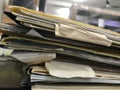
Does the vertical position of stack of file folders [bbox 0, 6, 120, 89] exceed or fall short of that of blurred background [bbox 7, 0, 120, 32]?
it falls short

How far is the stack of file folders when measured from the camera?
0.72 metres

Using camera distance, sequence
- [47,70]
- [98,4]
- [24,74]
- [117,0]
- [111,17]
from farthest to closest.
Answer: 1. [98,4]
2. [117,0]
3. [111,17]
4. [24,74]
5. [47,70]

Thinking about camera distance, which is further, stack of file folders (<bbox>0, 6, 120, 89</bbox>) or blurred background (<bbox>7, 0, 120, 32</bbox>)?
blurred background (<bbox>7, 0, 120, 32</bbox>)

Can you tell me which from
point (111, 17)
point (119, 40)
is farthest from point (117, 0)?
point (119, 40)

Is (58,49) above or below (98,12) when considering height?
below

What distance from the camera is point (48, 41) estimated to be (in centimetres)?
76

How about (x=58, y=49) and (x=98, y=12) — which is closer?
(x=58, y=49)

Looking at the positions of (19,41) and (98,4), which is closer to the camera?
(19,41)

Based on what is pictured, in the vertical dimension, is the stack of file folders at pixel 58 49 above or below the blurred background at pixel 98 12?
below

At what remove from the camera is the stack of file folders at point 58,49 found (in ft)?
2.37

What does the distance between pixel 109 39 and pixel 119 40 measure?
6cm

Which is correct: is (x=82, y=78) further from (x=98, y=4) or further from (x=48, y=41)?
(x=98, y=4)

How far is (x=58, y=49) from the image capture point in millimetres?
749

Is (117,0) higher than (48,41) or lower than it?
higher
